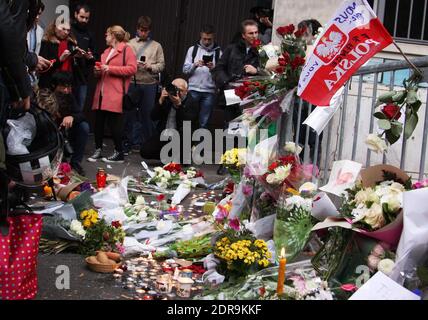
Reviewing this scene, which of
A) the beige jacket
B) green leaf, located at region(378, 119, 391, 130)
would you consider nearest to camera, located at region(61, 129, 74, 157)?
the beige jacket

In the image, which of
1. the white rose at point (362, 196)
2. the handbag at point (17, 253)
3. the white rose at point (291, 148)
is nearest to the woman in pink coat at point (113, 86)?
the white rose at point (291, 148)

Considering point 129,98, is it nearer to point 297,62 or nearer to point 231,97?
point 231,97

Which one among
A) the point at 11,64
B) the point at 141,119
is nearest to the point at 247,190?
the point at 11,64

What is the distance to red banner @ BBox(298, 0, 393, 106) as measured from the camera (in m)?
4.19

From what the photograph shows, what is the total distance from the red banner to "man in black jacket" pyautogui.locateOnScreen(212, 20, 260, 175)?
5.45 metres

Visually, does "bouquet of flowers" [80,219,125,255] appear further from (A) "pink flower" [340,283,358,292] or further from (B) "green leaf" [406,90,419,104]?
(B) "green leaf" [406,90,419,104]

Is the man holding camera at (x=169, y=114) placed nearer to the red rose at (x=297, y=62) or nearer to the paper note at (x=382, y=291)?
the red rose at (x=297, y=62)

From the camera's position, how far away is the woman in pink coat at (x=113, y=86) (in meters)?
10.8

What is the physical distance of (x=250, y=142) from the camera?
21.1 ft

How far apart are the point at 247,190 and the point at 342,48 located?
2.16 meters

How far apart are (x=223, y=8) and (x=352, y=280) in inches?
396

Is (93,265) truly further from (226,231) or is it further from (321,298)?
(321,298)

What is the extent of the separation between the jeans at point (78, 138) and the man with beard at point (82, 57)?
45 centimetres

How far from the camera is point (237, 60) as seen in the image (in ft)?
34.1
